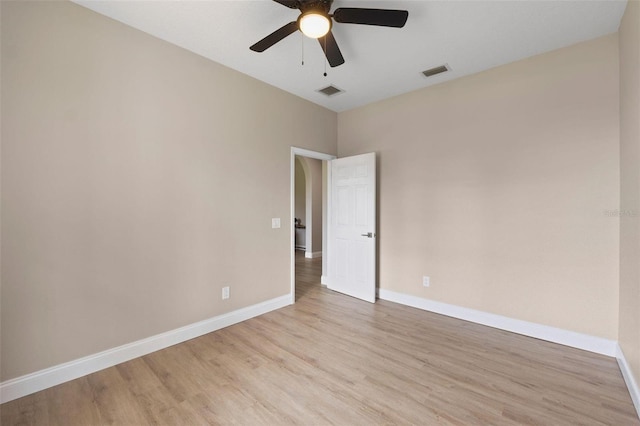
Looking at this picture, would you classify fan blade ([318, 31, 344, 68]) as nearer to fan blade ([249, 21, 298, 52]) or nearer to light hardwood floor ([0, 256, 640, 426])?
fan blade ([249, 21, 298, 52])

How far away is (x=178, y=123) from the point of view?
2684 millimetres

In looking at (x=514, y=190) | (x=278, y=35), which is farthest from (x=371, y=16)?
A: (x=514, y=190)

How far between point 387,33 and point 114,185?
2737mm

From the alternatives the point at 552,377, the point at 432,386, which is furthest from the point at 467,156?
the point at 432,386

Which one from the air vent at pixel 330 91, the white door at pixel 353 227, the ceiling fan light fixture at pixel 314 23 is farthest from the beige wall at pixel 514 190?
the ceiling fan light fixture at pixel 314 23

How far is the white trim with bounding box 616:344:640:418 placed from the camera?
5.86 feet

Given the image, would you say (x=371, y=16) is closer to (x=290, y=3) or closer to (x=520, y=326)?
(x=290, y=3)

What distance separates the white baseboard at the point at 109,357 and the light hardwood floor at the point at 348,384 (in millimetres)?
66

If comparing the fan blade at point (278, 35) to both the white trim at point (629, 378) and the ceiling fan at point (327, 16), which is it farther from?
the white trim at point (629, 378)

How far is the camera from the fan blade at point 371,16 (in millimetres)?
1762

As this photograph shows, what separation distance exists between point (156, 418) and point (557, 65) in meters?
4.48

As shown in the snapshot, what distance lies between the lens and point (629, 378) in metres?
1.99

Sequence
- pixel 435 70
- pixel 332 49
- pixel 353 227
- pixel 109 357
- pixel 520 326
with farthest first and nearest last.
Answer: pixel 353 227, pixel 435 70, pixel 520 326, pixel 109 357, pixel 332 49

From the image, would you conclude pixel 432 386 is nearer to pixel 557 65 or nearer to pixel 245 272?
pixel 245 272
